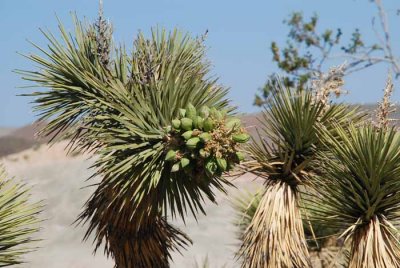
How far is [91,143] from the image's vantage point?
7.65m

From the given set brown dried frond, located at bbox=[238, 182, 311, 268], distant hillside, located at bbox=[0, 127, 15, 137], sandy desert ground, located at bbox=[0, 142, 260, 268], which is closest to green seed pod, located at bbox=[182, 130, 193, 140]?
brown dried frond, located at bbox=[238, 182, 311, 268]

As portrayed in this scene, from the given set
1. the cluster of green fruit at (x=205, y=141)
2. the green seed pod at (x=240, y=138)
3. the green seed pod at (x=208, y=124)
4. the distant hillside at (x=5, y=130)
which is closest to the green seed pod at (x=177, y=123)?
the cluster of green fruit at (x=205, y=141)

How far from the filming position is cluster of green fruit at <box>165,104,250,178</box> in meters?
6.50

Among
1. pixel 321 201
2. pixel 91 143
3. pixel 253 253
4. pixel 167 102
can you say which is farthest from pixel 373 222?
pixel 91 143

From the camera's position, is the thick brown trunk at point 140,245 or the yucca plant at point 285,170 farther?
the thick brown trunk at point 140,245

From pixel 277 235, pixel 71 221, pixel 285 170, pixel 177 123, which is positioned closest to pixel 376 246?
pixel 277 235

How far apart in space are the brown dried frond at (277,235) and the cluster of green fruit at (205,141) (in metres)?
0.99

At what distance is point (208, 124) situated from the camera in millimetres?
6516

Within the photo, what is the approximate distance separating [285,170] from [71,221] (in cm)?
1906

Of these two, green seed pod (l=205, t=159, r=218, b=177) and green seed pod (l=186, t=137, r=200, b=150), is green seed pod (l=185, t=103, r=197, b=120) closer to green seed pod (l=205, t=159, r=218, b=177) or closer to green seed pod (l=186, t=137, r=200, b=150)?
green seed pod (l=186, t=137, r=200, b=150)

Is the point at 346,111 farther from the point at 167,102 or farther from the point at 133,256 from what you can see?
the point at 133,256

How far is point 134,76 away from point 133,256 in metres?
1.79

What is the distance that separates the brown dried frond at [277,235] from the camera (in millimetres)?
7375

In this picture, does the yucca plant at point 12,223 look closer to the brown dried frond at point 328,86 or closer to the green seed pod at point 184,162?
the green seed pod at point 184,162
